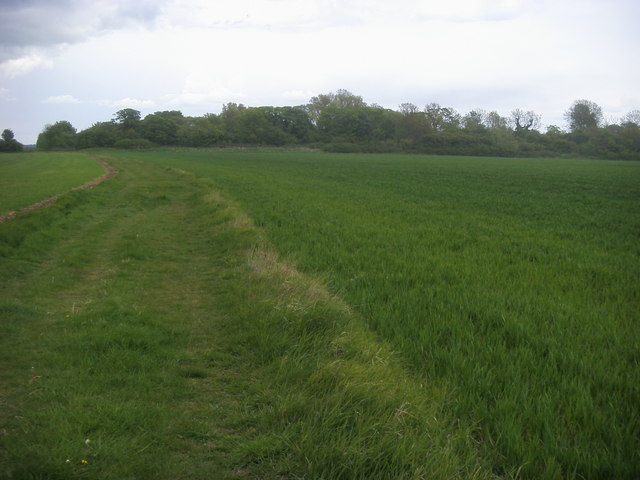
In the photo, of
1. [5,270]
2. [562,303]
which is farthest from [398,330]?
[5,270]

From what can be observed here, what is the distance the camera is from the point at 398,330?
5.21 meters

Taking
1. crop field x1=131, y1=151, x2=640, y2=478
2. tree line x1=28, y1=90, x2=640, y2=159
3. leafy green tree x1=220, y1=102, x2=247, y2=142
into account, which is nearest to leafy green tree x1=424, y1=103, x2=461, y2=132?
tree line x1=28, y1=90, x2=640, y2=159

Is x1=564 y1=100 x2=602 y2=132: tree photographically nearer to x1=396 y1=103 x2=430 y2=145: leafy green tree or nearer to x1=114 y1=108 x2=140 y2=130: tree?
x1=396 y1=103 x2=430 y2=145: leafy green tree

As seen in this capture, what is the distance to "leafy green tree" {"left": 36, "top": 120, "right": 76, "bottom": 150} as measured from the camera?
355 feet

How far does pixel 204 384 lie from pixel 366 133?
12587cm

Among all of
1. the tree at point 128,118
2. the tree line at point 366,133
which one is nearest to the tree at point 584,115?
the tree line at point 366,133

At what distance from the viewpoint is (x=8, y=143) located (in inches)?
2574

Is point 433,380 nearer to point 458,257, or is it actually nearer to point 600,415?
point 600,415

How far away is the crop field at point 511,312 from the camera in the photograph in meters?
3.35

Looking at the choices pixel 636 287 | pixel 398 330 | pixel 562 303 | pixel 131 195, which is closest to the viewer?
pixel 398 330

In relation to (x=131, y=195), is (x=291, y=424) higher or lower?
lower

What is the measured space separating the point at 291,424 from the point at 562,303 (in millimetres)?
4375

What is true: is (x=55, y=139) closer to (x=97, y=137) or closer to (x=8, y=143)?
(x=97, y=137)

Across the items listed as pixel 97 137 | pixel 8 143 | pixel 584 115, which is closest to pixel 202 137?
pixel 97 137
